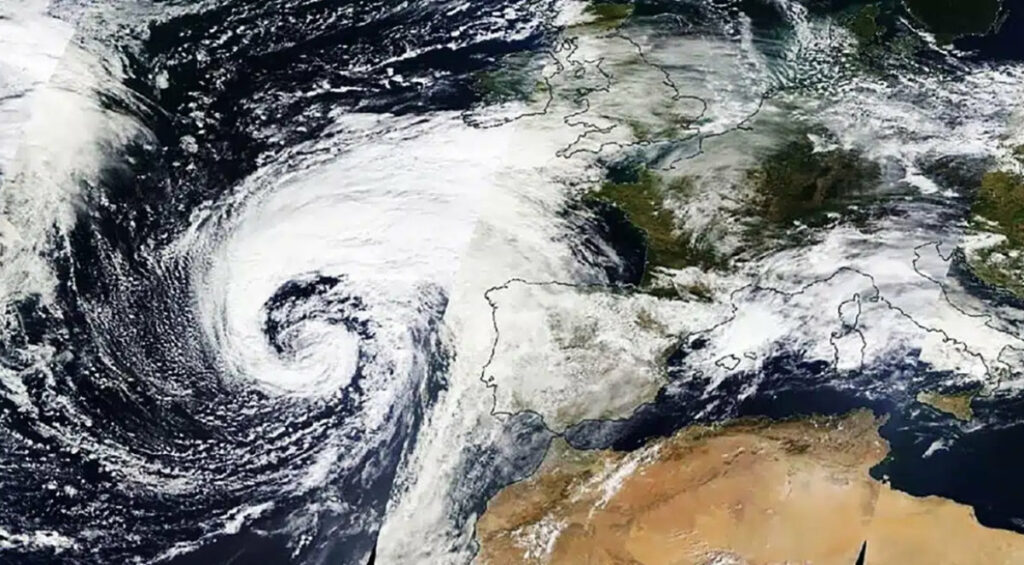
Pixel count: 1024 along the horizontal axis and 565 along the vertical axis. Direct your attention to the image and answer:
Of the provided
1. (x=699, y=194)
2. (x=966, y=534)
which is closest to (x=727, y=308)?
(x=699, y=194)

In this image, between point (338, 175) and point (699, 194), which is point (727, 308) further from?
point (338, 175)

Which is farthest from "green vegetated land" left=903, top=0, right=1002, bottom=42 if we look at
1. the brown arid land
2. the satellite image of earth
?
the brown arid land

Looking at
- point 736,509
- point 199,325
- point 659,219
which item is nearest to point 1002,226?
point 659,219

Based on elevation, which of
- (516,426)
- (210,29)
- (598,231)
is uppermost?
(210,29)

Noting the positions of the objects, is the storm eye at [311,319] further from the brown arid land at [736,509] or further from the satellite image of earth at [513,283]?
the brown arid land at [736,509]

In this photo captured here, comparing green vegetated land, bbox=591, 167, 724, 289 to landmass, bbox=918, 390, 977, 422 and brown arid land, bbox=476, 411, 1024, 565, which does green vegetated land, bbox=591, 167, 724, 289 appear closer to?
brown arid land, bbox=476, 411, 1024, 565

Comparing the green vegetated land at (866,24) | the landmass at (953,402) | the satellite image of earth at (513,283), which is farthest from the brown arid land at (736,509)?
the green vegetated land at (866,24)
